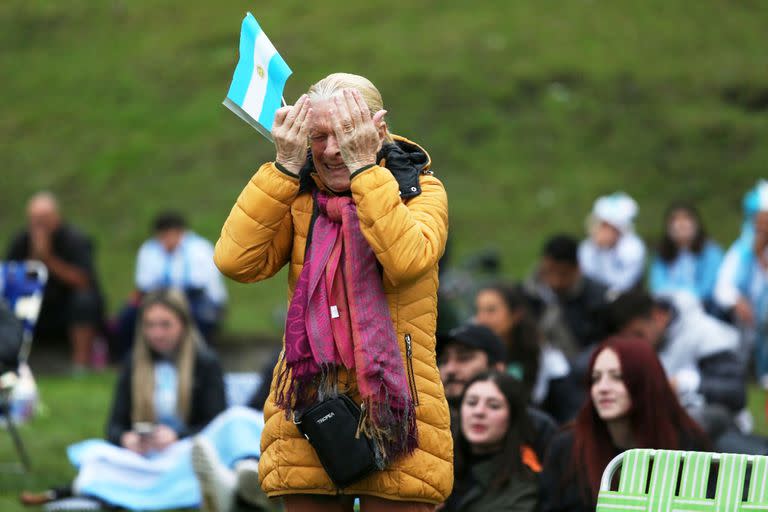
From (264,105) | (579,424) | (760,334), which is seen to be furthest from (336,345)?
(760,334)

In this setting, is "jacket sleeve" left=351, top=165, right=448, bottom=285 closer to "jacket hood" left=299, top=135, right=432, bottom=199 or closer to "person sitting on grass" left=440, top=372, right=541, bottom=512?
"jacket hood" left=299, top=135, right=432, bottom=199

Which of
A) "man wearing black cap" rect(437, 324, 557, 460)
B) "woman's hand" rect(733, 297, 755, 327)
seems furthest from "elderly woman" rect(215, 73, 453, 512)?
"woman's hand" rect(733, 297, 755, 327)

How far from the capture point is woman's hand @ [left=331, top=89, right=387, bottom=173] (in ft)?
12.6

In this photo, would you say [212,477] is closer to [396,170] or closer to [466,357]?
[466,357]

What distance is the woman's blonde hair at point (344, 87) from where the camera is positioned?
394 centimetres

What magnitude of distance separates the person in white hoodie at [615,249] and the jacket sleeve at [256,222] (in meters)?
8.58

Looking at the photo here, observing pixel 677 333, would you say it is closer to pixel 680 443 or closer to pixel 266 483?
pixel 680 443

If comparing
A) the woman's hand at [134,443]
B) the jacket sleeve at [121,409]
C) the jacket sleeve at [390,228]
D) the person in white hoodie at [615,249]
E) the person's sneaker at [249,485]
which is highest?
the person in white hoodie at [615,249]

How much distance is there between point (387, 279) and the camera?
3.95 metres

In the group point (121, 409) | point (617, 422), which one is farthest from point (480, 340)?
point (121, 409)

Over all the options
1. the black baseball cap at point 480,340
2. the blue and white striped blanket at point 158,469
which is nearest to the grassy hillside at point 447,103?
the blue and white striped blanket at point 158,469

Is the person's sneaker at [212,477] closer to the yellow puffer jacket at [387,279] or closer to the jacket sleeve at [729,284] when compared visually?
the yellow puffer jacket at [387,279]

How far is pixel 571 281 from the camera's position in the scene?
10.7 meters

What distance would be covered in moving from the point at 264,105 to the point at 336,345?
764mm
